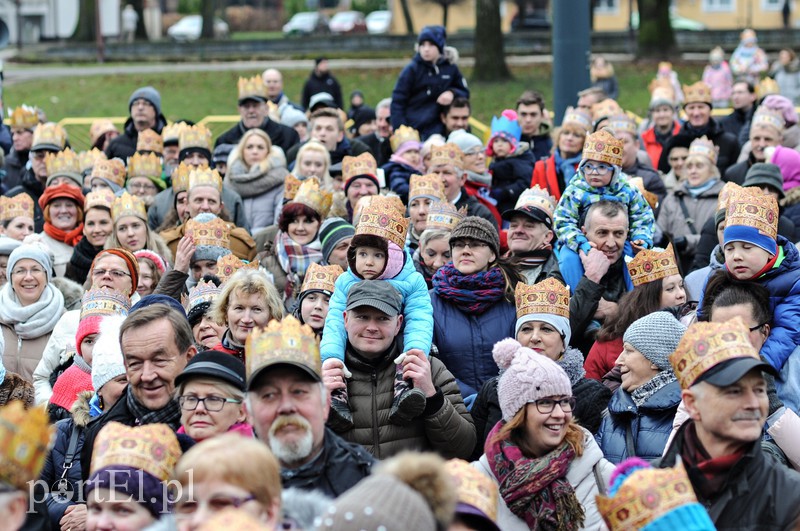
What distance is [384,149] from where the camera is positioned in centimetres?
1453

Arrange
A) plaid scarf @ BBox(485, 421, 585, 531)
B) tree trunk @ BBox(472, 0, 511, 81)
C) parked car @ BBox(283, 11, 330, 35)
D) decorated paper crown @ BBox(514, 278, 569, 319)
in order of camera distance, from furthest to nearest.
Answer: parked car @ BBox(283, 11, 330, 35)
tree trunk @ BBox(472, 0, 511, 81)
decorated paper crown @ BBox(514, 278, 569, 319)
plaid scarf @ BBox(485, 421, 585, 531)

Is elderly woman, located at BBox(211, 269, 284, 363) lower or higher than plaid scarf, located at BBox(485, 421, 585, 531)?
higher

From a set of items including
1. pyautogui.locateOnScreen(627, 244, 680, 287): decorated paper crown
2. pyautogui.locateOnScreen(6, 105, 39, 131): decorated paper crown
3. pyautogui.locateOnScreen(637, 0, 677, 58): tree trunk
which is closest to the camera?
pyautogui.locateOnScreen(627, 244, 680, 287): decorated paper crown

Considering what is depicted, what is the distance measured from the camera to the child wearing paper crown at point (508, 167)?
12.0 m

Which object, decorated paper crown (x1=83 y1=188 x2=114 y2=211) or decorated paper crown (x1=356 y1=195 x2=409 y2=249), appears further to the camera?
decorated paper crown (x1=83 y1=188 x2=114 y2=211)

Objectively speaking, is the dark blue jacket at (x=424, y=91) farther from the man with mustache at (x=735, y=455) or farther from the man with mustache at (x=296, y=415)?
the man with mustache at (x=735, y=455)

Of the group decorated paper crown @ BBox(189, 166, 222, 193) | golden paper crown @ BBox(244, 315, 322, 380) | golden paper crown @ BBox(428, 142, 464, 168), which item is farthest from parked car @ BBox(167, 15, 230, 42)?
golden paper crown @ BBox(244, 315, 322, 380)

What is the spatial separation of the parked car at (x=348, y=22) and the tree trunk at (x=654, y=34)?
26.0 metres

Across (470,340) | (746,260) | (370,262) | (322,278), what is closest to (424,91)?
(322,278)

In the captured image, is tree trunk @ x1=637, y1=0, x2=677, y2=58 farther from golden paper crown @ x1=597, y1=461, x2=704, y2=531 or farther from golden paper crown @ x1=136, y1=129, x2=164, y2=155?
golden paper crown @ x1=597, y1=461, x2=704, y2=531

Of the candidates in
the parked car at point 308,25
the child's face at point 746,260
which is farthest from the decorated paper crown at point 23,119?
the parked car at point 308,25

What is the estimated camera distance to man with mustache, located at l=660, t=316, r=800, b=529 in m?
5.13

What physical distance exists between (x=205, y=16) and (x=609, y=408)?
37.7 metres

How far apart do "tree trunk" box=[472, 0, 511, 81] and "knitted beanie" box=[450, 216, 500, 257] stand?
21705 millimetres
